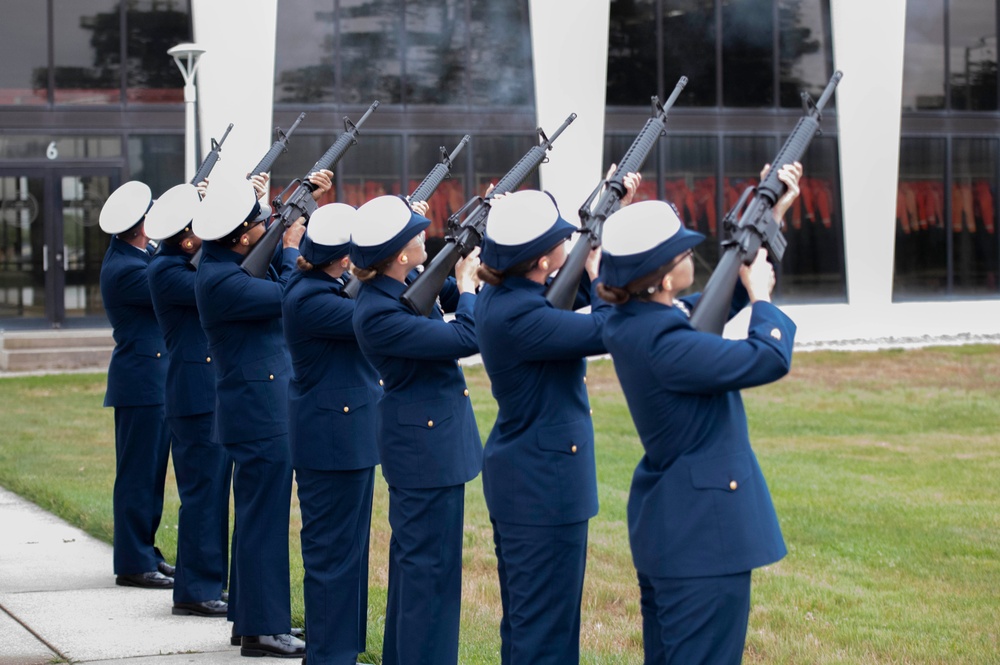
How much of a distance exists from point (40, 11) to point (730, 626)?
1856 centimetres

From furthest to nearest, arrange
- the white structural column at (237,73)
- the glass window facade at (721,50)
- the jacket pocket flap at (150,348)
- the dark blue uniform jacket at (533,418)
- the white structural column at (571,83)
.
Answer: the glass window facade at (721,50) → the white structural column at (571,83) → the white structural column at (237,73) → the jacket pocket flap at (150,348) → the dark blue uniform jacket at (533,418)

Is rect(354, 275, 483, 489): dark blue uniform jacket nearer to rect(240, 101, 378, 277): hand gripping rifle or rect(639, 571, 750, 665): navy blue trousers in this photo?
rect(240, 101, 378, 277): hand gripping rifle

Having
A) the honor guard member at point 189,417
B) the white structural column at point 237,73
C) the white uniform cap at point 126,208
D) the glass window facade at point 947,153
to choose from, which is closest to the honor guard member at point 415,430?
the honor guard member at point 189,417

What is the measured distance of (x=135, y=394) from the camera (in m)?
7.73

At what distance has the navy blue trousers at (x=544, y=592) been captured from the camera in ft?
15.6

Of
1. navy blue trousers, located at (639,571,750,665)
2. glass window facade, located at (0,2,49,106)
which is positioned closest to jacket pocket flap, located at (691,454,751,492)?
navy blue trousers, located at (639,571,750,665)

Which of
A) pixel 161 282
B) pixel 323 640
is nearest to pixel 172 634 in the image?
pixel 323 640

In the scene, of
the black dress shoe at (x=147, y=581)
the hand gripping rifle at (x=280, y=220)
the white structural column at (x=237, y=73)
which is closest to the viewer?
the hand gripping rifle at (x=280, y=220)

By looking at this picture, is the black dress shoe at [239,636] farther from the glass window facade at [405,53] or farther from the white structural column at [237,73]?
the glass window facade at [405,53]

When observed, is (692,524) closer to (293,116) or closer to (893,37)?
(293,116)

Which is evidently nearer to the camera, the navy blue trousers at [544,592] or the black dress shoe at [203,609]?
the navy blue trousers at [544,592]

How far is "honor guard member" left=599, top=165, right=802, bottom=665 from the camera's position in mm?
3992

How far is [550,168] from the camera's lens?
21.3 metres

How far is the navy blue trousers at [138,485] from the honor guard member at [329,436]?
2234 millimetres
